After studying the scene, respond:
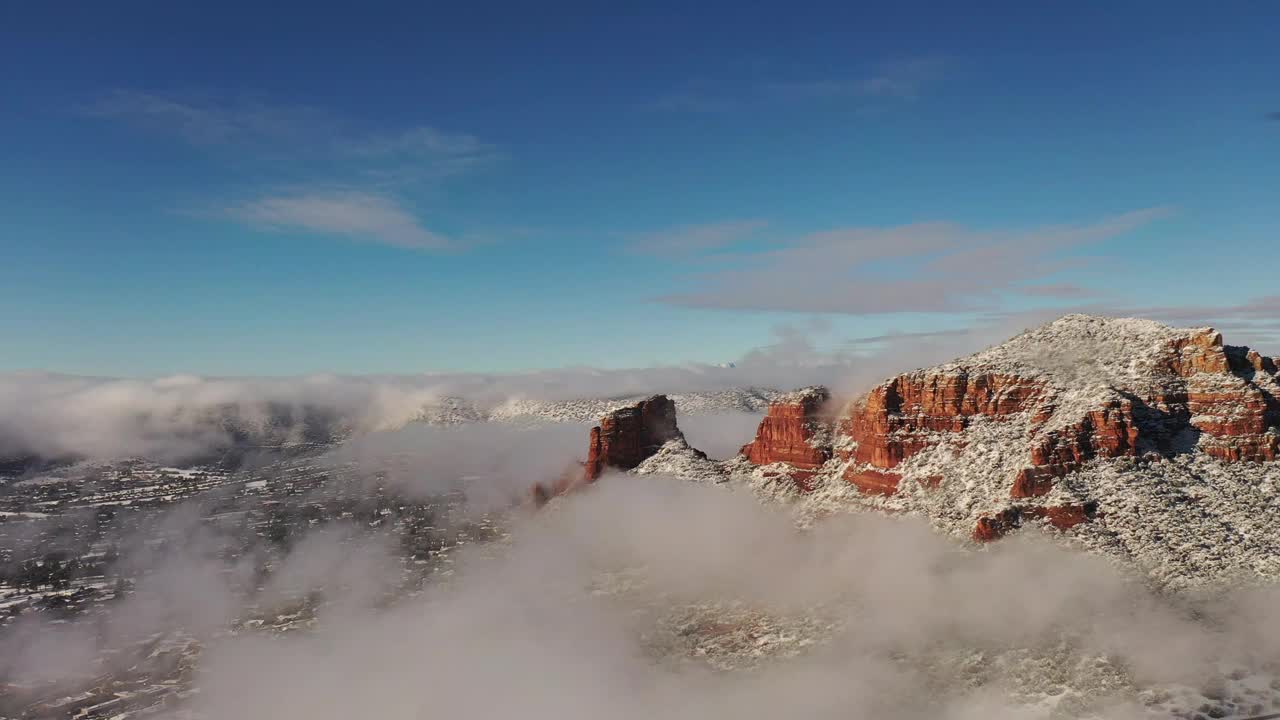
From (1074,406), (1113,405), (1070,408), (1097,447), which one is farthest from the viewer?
(1070,408)

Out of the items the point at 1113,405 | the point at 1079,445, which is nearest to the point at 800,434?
the point at 1079,445

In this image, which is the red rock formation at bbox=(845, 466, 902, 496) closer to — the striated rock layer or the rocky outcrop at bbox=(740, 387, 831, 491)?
the striated rock layer

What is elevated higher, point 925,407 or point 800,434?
point 925,407

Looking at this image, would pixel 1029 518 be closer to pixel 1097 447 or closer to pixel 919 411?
pixel 1097 447

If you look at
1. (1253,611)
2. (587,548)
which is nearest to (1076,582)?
(1253,611)

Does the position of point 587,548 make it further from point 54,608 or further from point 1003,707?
point 54,608

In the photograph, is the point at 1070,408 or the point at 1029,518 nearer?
the point at 1029,518

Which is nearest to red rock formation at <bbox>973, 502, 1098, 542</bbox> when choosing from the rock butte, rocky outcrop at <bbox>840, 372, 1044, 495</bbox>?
the rock butte
